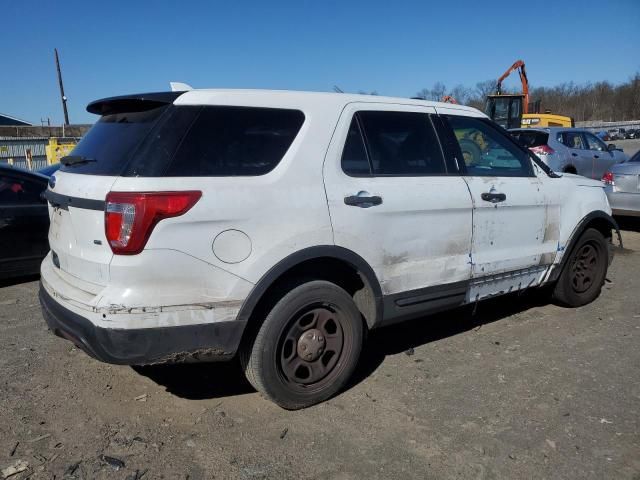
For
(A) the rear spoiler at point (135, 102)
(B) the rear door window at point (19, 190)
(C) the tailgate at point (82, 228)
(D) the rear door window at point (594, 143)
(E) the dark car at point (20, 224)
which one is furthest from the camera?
(D) the rear door window at point (594, 143)

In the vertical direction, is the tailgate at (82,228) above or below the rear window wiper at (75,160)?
below

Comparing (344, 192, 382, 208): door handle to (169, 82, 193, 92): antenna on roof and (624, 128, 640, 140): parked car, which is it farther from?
(624, 128, 640, 140): parked car

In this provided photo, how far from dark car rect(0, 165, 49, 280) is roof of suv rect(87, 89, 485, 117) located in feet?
10.3

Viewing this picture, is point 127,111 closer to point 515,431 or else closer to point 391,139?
point 391,139

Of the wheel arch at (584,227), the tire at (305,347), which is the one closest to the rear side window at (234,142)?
the tire at (305,347)

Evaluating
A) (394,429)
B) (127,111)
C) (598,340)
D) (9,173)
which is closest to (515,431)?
(394,429)

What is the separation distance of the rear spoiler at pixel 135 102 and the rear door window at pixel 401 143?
4.12 ft

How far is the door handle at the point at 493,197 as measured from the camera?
13.4 feet

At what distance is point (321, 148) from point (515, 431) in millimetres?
2011

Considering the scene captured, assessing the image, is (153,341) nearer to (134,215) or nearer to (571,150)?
(134,215)

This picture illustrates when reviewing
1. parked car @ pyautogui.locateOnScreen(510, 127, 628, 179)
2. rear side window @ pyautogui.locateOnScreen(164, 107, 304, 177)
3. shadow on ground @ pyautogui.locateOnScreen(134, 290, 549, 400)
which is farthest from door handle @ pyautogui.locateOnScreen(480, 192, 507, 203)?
parked car @ pyautogui.locateOnScreen(510, 127, 628, 179)

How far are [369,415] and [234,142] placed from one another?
72.0 inches

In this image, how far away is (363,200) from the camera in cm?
340

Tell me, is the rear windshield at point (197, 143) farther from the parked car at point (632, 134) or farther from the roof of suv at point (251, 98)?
the parked car at point (632, 134)
